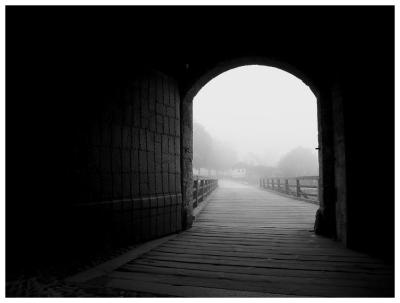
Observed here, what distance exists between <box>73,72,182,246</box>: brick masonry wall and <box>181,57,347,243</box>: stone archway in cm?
25

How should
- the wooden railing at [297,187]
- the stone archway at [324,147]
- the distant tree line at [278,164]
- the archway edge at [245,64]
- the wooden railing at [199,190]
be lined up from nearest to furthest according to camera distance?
the stone archway at [324,147] < the archway edge at [245,64] < the wooden railing at [199,190] < the wooden railing at [297,187] < the distant tree line at [278,164]

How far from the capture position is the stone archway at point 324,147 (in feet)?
11.7

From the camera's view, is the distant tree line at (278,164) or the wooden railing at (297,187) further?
the distant tree line at (278,164)

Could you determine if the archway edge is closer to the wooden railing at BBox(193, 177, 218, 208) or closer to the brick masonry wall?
Result: the brick masonry wall

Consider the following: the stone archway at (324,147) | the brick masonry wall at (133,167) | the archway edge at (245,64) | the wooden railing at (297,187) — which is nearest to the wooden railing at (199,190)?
the stone archway at (324,147)

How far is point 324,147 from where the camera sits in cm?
400

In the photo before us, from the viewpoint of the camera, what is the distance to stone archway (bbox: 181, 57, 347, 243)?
3553 mm

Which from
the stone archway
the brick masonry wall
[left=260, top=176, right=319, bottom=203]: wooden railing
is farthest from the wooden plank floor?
[left=260, top=176, right=319, bottom=203]: wooden railing

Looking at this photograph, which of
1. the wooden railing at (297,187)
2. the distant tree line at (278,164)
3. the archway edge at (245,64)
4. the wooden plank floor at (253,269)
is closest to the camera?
the wooden plank floor at (253,269)

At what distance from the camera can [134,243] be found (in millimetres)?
3604

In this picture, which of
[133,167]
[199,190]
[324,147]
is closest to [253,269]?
[133,167]

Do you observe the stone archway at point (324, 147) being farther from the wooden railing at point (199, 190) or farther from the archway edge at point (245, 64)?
the wooden railing at point (199, 190)

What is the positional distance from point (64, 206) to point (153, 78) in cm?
225
